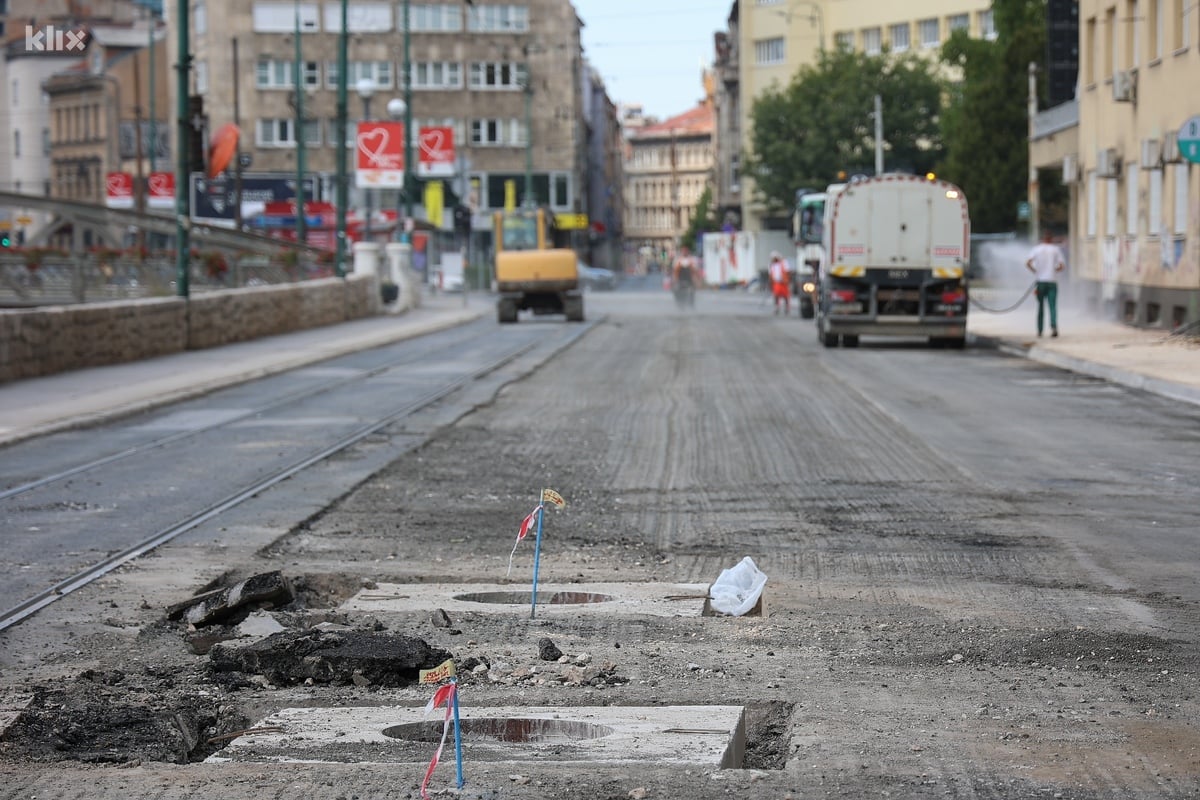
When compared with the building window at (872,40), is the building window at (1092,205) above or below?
below

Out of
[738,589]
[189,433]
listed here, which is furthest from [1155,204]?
[738,589]

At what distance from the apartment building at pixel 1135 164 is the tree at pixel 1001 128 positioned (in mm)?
16957

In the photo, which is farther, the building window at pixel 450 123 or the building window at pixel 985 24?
the building window at pixel 450 123

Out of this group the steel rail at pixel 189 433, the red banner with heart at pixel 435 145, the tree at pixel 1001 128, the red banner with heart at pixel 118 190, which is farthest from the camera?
the red banner with heart at pixel 118 190

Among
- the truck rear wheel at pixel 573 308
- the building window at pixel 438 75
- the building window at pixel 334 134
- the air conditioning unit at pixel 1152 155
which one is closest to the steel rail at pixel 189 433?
the air conditioning unit at pixel 1152 155

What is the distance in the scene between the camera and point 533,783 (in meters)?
5.25

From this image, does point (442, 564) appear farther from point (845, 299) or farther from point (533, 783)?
point (845, 299)

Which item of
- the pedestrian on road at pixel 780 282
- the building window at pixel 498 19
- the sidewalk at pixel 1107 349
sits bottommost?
the sidewalk at pixel 1107 349

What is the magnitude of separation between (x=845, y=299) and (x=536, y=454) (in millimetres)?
16913

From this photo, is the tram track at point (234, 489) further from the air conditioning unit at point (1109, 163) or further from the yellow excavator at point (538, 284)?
the yellow excavator at point (538, 284)

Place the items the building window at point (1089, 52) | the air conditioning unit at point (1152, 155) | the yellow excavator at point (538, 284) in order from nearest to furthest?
the air conditioning unit at point (1152, 155), the building window at point (1089, 52), the yellow excavator at point (538, 284)

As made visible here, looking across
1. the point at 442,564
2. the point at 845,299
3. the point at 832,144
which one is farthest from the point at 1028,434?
the point at 832,144

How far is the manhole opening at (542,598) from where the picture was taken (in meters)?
8.21

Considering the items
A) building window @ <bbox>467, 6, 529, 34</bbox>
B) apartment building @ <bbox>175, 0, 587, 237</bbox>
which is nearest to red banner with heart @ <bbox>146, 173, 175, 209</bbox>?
apartment building @ <bbox>175, 0, 587, 237</bbox>
